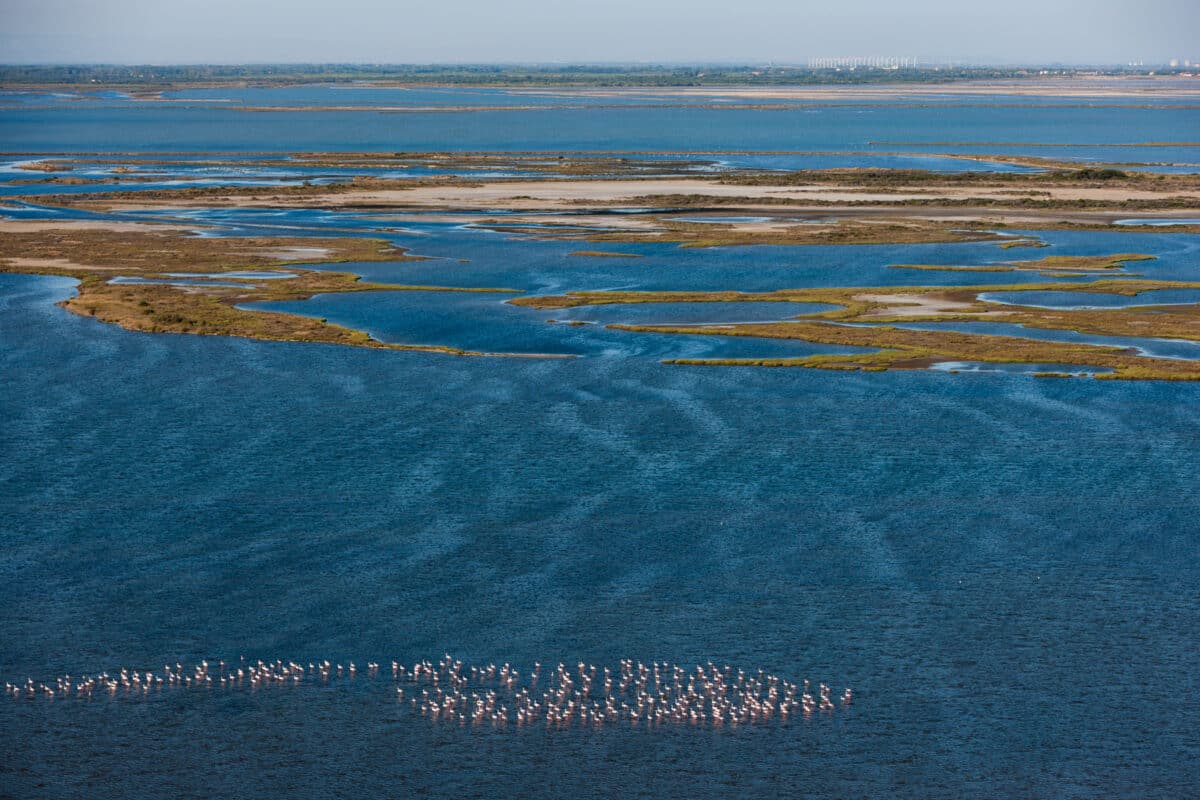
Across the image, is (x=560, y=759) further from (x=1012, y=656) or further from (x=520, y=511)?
(x=520, y=511)

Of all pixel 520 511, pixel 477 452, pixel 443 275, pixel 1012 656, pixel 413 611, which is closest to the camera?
pixel 1012 656

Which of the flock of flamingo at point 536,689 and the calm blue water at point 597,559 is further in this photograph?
the flock of flamingo at point 536,689

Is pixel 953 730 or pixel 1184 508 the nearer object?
pixel 953 730

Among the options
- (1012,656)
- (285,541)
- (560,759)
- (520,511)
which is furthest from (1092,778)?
(285,541)

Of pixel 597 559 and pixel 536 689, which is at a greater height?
pixel 597 559
